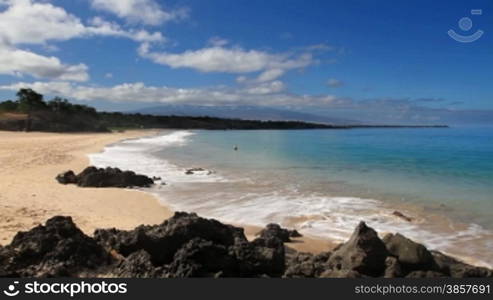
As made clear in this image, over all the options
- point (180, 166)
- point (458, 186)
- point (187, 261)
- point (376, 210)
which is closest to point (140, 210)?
point (187, 261)

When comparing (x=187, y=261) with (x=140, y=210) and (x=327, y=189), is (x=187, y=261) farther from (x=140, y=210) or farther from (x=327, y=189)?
(x=327, y=189)

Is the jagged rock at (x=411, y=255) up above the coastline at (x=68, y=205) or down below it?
above

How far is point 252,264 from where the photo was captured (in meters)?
6.53

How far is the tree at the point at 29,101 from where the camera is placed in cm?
7894

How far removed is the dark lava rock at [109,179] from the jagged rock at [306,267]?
1062 centimetres

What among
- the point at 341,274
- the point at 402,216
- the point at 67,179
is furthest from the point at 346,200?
the point at 67,179

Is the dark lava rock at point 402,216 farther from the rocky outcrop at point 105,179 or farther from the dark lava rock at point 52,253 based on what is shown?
the rocky outcrop at point 105,179

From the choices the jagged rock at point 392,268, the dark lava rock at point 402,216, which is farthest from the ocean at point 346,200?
the jagged rock at point 392,268

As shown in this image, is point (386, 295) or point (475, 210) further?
point (475, 210)

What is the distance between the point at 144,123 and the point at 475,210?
418ft

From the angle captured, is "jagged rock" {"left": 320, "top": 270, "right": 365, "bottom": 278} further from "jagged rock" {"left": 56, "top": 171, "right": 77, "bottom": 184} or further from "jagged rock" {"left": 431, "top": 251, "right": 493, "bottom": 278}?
"jagged rock" {"left": 56, "top": 171, "right": 77, "bottom": 184}

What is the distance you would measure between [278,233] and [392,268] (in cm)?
300

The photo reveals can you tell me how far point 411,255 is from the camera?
690cm

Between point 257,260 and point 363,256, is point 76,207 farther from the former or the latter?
point 363,256
